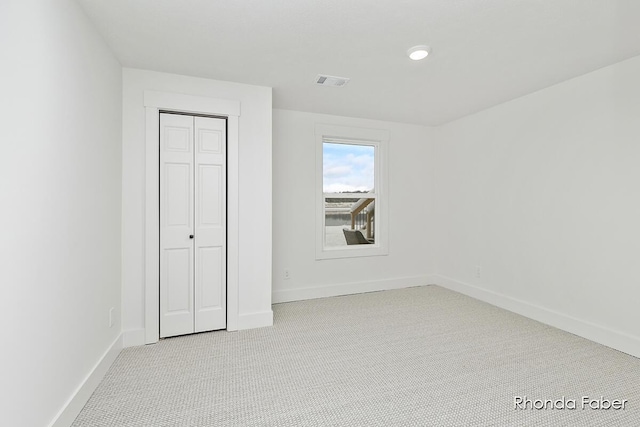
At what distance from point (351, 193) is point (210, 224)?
2152 mm

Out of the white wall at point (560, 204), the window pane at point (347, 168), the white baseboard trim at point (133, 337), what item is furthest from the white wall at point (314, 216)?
the white baseboard trim at point (133, 337)

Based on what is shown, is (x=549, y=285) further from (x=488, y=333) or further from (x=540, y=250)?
(x=488, y=333)

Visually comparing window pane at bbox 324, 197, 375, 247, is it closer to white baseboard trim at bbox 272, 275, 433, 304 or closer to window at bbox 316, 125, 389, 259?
window at bbox 316, 125, 389, 259

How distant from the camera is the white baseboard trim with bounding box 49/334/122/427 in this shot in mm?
1719

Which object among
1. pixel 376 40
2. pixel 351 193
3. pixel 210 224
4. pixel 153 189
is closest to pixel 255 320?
pixel 210 224

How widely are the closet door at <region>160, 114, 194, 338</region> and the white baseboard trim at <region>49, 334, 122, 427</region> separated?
49cm

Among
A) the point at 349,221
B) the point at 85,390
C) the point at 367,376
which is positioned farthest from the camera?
the point at 349,221

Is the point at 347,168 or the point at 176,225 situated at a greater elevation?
the point at 347,168

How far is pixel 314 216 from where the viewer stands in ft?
14.0

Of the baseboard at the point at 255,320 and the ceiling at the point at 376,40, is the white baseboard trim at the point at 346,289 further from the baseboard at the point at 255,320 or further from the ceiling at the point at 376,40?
the ceiling at the point at 376,40

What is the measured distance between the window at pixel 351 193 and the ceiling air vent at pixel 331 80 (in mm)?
1077

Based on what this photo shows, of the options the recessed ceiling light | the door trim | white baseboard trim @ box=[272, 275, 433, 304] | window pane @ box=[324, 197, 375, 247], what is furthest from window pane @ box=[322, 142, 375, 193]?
the recessed ceiling light

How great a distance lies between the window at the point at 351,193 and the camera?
14.2ft

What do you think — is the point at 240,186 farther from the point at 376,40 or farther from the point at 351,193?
the point at 351,193
